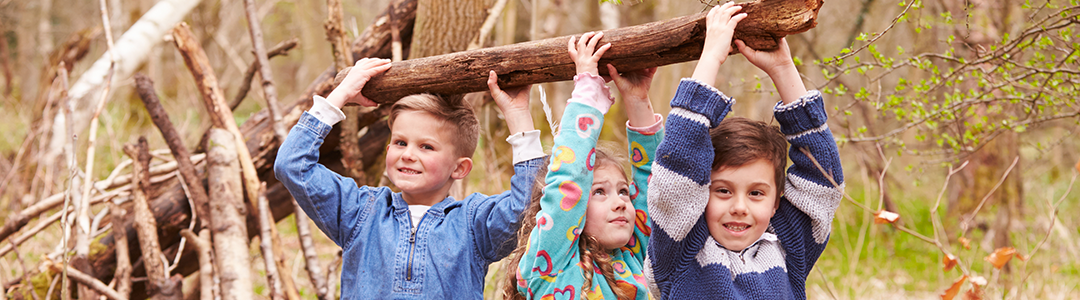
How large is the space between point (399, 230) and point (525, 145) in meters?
0.50

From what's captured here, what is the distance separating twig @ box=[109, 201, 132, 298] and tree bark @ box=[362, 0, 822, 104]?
6.28ft

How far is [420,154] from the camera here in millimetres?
2145

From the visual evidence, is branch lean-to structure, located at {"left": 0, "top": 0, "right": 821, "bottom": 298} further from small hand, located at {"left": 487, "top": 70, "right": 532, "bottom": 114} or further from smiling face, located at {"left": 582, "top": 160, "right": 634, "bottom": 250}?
smiling face, located at {"left": 582, "top": 160, "right": 634, "bottom": 250}

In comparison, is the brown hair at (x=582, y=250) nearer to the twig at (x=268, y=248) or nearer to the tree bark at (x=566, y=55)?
the tree bark at (x=566, y=55)

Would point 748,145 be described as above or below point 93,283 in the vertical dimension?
above

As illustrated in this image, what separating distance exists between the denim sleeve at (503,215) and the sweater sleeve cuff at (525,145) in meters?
0.02

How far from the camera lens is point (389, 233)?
2.14 m

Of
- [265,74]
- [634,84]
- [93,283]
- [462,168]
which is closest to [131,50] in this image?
[265,74]

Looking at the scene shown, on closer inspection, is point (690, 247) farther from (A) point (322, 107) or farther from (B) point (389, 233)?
(A) point (322, 107)

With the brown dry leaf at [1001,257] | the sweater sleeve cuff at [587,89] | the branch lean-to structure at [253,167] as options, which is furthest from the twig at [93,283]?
the brown dry leaf at [1001,257]

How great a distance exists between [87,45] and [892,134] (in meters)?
6.03

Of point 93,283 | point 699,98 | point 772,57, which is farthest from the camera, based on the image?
point 93,283

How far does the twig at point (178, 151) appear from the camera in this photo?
3.43 m

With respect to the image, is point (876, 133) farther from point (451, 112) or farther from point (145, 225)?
point (145, 225)
